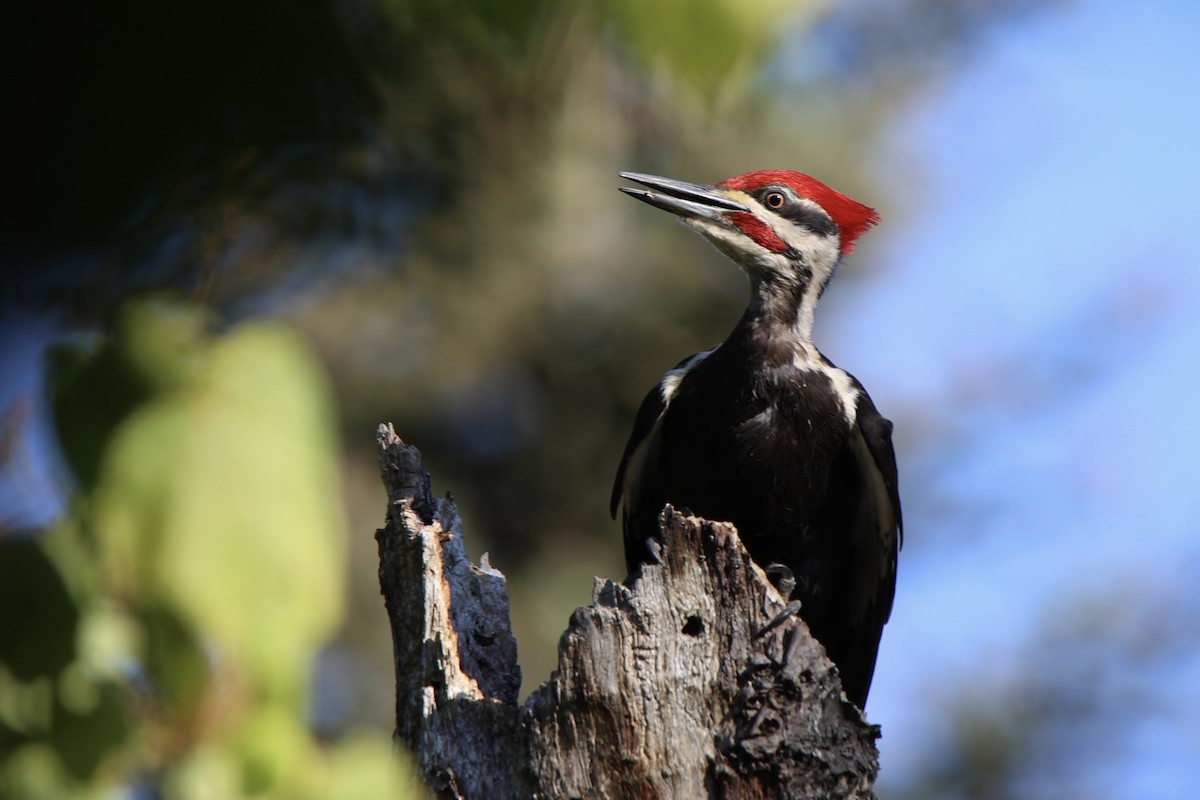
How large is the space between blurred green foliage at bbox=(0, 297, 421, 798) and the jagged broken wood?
1.60 metres

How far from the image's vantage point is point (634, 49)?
2.94ft

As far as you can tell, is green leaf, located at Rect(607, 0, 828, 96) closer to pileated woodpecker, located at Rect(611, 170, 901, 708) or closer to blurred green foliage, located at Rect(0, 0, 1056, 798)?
blurred green foliage, located at Rect(0, 0, 1056, 798)

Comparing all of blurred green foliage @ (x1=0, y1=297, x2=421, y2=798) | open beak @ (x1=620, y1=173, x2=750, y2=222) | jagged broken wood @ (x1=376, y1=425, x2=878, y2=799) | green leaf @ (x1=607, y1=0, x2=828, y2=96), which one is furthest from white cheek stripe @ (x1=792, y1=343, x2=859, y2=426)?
blurred green foliage @ (x1=0, y1=297, x2=421, y2=798)

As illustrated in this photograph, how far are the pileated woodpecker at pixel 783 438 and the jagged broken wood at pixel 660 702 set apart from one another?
139 centimetres

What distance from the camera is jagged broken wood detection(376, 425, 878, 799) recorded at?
247cm

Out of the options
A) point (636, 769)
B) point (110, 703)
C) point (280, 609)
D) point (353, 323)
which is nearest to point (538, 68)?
point (280, 609)

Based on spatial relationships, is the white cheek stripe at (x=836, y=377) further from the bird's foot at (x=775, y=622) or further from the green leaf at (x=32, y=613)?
the green leaf at (x=32, y=613)

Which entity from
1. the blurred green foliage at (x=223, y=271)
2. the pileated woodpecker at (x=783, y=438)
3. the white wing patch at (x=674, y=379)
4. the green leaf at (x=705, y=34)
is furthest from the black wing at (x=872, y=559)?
the green leaf at (x=705, y=34)

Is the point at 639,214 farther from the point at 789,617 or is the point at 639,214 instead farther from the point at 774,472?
the point at 789,617

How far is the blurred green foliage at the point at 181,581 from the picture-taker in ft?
2.87

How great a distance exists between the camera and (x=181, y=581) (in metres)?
0.89

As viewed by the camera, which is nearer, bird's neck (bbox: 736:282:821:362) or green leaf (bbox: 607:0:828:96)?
green leaf (bbox: 607:0:828:96)

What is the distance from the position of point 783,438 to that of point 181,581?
3.48 metres

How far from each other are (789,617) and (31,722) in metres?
1.95
